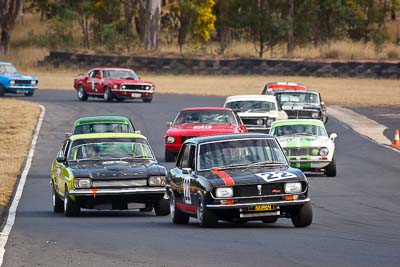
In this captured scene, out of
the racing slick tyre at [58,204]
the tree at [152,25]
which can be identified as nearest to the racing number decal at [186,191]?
the racing slick tyre at [58,204]

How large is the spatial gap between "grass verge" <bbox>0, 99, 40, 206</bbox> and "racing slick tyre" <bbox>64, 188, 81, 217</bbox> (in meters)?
2.93

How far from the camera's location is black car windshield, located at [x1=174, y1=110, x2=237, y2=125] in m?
30.7

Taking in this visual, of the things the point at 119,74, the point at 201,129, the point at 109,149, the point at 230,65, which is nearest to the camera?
the point at 109,149

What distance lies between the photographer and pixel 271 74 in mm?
67688

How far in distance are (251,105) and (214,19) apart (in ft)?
172

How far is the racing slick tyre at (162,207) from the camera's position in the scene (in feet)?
62.8

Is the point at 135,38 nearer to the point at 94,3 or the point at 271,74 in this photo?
the point at 94,3

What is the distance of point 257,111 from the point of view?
3634 centimetres

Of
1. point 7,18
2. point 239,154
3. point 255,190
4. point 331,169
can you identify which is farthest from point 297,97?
point 7,18

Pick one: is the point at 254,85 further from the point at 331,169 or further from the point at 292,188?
the point at 292,188

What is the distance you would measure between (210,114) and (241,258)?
60.0 feet

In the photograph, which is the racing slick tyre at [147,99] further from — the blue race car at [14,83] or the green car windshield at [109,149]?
the green car windshield at [109,149]

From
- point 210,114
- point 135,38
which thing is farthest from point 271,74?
point 210,114

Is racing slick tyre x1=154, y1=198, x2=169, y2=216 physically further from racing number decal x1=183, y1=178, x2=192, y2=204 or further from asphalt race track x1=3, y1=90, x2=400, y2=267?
racing number decal x1=183, y1=178, x2=192, y2=204
